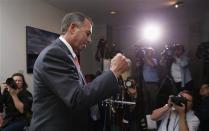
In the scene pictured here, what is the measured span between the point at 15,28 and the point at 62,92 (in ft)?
11.0

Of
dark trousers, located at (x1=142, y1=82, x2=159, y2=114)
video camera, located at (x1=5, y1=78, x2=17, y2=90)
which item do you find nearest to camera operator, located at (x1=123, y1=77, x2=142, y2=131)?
dark trousers, located at (x1=142, y1=82, x2=159, y2=114)

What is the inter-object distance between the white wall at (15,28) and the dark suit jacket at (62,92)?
2960mm

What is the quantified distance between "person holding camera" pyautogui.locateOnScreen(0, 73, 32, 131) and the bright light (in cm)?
382

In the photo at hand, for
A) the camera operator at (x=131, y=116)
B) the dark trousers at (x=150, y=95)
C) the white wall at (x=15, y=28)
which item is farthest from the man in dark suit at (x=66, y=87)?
the white wall at (x=15, y=28)

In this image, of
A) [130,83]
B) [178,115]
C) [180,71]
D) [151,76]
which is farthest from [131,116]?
[180,71]

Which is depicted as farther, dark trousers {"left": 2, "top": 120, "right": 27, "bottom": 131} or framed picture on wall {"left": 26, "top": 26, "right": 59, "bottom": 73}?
framed picture on wall {"left": 26, "top": 26, "right": 59, "bottom": 73}

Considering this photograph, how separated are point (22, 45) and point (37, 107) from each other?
3.33m

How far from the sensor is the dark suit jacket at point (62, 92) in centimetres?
98

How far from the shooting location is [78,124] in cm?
107

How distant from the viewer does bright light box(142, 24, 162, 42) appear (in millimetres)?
6684

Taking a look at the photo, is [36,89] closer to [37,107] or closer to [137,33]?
[37,107]

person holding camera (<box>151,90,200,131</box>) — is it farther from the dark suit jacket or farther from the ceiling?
the ceiling

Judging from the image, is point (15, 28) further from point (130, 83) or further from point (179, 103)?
point (179, 103)

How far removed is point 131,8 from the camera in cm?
531
